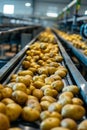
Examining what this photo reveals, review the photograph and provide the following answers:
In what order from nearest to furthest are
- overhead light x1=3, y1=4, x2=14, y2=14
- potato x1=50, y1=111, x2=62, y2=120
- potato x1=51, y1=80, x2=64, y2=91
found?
1. potato x1=50, y1=111, x2=62, y2=120
2. potato x1=51, y1=80, x2=64, y2=91
3. overhead light x1=3, y1=4, x2=14, y2=14

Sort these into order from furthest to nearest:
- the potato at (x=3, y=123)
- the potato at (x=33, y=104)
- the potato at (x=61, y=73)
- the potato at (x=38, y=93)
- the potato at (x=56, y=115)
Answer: the potato at (x=61, y=73), the potato at (x=38, y=93), the potato at (x=33, y=104), the potato at (x=56, y=115), the potato at (x=3, y=123)

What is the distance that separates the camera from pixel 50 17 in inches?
957

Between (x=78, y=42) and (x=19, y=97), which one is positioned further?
(x=78, y=42)

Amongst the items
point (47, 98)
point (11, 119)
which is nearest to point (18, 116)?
point (11, 119)

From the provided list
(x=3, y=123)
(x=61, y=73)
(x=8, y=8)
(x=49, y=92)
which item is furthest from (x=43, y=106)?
(x=8, y=8)

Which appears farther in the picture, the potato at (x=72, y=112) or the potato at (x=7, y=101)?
the potato at (x=7, y=101)

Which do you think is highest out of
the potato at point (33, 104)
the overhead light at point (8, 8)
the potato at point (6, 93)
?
the overhead light at point (8, 8)

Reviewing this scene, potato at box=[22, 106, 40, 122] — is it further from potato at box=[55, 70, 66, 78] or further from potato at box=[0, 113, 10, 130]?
potato at box=[55, 70, 66, 78]

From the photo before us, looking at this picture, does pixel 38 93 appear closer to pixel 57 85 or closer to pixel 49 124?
pixel 57 85

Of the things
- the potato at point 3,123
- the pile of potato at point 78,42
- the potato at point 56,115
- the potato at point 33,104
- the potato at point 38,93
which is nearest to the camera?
the potato at point 3,123

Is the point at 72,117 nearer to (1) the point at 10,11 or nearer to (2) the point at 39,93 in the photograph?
(2) the point at 39,93

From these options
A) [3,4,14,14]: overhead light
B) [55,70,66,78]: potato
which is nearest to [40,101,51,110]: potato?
[55,70,66,78]: potato

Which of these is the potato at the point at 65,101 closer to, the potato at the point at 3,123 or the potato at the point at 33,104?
the potato at the point at 33,104

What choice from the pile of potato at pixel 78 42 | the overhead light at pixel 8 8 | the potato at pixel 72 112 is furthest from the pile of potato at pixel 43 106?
the overhead light at pixel 8 8
